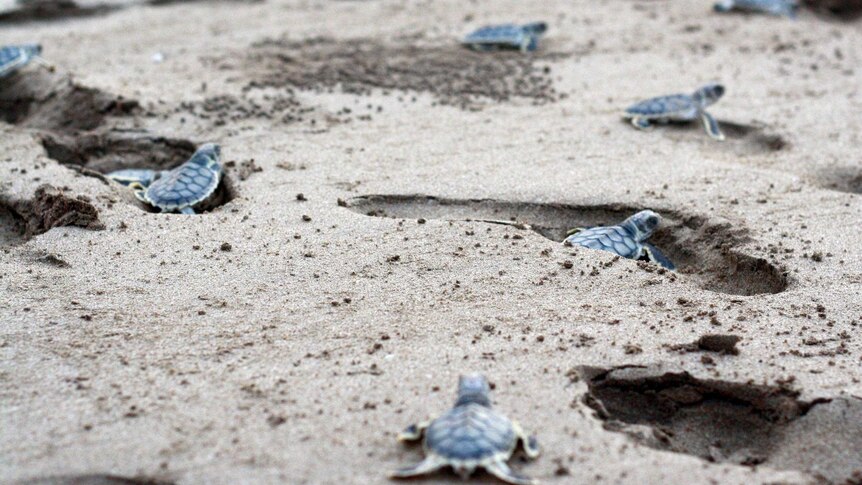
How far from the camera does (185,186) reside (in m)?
Result: 3.88

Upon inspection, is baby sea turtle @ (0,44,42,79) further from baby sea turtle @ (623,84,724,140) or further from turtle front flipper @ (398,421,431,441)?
turtle front flipper @ (398,421,431,441)

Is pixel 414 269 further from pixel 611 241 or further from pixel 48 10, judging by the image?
pixel 48 10

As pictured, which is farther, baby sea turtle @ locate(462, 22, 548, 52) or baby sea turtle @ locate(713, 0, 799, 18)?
baby sea turtle @ locate(713, 0, 799, 18)

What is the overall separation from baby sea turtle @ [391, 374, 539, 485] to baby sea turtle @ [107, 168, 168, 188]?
2242 mm

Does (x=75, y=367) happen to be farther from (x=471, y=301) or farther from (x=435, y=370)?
(x=471, y=301)

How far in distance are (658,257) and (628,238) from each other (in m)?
0.14

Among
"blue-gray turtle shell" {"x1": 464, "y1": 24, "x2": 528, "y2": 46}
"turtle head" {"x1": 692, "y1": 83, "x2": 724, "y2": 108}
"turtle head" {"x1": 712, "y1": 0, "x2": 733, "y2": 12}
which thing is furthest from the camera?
"turtle head" {"x1": 712, "y1": 0, "x2": 733, "y2": 12}

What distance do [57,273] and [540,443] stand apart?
182 cm

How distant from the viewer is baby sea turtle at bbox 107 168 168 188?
418cm

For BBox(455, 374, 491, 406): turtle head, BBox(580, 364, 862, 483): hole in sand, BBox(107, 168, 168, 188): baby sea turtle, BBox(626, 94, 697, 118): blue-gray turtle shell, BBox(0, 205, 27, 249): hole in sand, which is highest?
BBox(626, 94, 697, 118): blue-gray turtle shell

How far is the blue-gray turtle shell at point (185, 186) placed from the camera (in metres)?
3.86

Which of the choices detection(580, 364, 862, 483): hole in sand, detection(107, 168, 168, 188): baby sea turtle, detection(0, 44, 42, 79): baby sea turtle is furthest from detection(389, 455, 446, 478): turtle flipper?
detection(0, 44, 42, 79): baby sea turtle

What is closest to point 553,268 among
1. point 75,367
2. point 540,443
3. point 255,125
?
point 540,443

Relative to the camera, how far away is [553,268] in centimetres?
339
